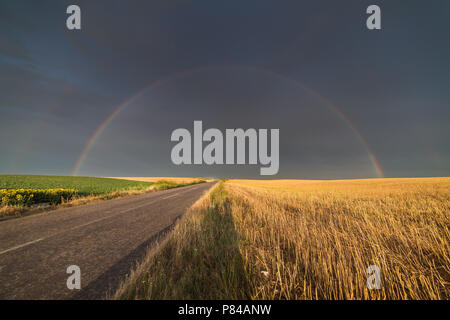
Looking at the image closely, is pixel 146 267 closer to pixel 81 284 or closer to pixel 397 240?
pixel 81 284

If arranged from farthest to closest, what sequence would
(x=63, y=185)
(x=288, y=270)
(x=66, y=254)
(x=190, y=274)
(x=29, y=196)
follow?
(x=63, y=185)
(x=29, y=196)
(x=66, y=254)
(x=190, y=274)
(x=288, y=270)

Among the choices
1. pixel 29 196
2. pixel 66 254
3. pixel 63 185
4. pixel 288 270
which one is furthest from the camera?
pixel 63 185

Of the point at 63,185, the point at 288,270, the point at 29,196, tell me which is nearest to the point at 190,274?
the point at 288,270

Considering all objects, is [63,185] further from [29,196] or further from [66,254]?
[66,254]

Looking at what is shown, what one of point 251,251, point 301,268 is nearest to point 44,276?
point 251,251

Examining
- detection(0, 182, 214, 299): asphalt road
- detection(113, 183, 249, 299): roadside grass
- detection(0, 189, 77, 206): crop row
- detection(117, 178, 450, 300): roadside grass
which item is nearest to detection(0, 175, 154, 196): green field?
detection(0, 189, 77, 206): crop row

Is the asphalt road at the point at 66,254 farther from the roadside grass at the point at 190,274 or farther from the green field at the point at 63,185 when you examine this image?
the green field at the point at 63,185

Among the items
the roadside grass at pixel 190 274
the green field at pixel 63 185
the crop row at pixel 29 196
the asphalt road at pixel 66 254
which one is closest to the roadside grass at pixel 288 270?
the roadside grass at pixel 190 274

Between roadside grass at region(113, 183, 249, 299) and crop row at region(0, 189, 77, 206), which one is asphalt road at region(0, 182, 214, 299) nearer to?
roadside grass at region(113, 183, 249, 299)

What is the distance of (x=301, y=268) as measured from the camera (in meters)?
2.48

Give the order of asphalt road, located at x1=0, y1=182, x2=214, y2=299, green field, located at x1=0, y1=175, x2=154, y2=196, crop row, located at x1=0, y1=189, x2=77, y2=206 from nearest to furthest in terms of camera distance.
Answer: asphalt road, located at x1=0, y1=182, x2=214, y2=299 < crop row, located at x1=0, y1=189, x2=77, y2=206 < green field, located at x1=0, y1=175, x2=154, y2=196

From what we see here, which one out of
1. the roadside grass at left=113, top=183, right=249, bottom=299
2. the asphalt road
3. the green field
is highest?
the roadside grass at left=113, top=183, right=249, bottom=299
